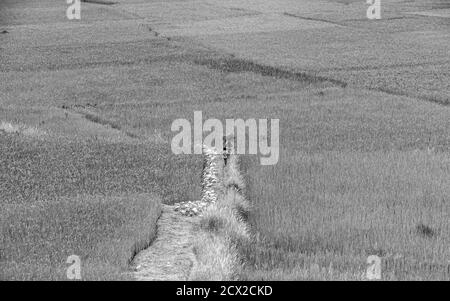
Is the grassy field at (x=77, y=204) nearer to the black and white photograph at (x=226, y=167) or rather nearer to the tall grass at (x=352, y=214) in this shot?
the black and white photograph at (x=226, y=167)

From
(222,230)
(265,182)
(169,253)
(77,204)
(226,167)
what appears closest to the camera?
(169,253)

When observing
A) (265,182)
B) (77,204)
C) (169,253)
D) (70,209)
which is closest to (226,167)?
(265,182)

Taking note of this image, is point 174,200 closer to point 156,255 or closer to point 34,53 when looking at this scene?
point 156,255

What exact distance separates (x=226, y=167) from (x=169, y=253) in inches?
173

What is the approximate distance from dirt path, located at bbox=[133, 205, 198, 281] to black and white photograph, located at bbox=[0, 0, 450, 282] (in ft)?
0.08

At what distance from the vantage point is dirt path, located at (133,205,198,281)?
697cm

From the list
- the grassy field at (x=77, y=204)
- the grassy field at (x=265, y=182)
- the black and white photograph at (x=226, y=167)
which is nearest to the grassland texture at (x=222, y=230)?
the black and white photograph at (x=226, y=167)

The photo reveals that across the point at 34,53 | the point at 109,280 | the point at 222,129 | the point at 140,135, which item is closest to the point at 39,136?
the point at 140,135

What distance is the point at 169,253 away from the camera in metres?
7.59

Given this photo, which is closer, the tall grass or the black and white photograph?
the black and white photograph

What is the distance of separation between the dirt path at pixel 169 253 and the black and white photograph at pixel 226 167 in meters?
0.03

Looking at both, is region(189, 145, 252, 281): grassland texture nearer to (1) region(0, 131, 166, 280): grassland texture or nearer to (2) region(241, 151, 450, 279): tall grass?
(2) region(241, 151, 450, 279): tall grass

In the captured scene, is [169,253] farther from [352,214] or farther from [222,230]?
[352,214]

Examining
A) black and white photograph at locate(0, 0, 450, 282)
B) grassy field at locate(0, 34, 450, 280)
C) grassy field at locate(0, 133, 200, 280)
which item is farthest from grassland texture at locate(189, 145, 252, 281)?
grassy field at locate(0, 133, 200, 280)
